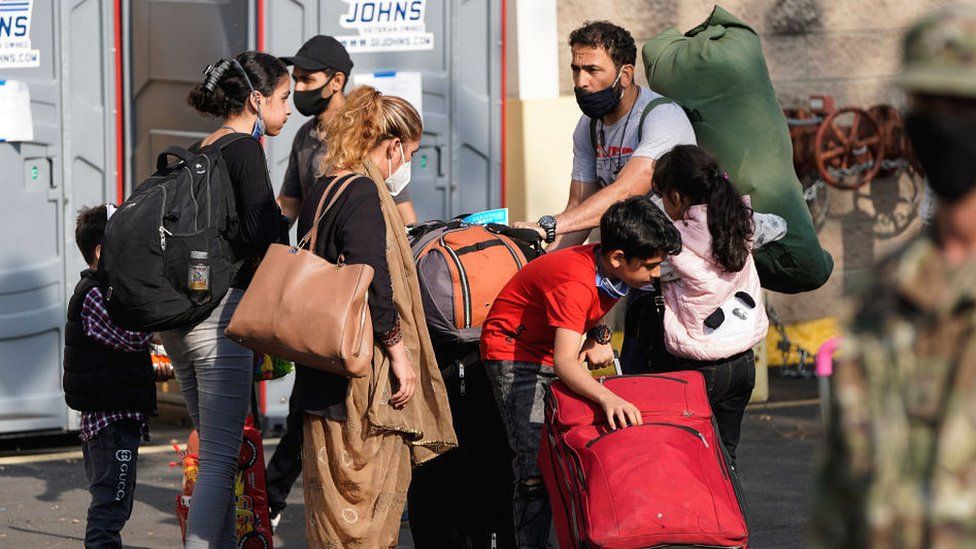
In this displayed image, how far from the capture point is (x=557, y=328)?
15.0ft

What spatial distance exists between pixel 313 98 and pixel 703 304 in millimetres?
2206

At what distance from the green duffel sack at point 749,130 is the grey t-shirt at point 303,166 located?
50.9 inches

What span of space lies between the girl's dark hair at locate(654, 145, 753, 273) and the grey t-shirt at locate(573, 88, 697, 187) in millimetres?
374

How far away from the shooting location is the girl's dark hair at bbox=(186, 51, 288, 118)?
4.93 metres

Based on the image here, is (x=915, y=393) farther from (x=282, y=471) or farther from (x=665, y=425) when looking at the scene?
(x=282, y=471)

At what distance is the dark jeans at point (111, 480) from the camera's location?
5.25m

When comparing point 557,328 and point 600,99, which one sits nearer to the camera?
point 557,328

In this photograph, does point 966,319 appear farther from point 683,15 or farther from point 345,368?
point 683,15

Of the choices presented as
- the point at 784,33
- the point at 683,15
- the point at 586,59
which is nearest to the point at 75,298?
the point at 586,59

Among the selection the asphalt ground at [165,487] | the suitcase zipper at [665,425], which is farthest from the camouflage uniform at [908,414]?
the asphalt ground at [165,487]

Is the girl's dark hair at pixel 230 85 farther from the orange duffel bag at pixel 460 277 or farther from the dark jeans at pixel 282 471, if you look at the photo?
the dark jeans at pixel 282 471

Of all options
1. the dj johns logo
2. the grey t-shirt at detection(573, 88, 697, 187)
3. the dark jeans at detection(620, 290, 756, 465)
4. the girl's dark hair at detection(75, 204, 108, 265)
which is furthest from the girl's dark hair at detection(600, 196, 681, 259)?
the dj johns logo

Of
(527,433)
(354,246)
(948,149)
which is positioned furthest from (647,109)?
(948,149)

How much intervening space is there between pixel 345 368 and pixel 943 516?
8.26 ft
